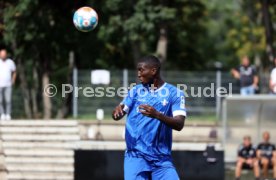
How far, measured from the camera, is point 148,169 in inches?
313

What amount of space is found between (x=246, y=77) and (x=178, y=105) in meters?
12.9

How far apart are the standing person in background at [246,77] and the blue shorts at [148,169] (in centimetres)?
1291

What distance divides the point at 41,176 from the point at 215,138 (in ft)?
16.6

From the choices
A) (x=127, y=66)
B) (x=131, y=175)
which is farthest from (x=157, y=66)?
(x=127, y=66)

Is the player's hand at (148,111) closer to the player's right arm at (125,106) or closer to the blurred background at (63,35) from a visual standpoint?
the player's right arm at (125,106)

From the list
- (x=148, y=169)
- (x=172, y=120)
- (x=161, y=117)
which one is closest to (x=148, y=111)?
(x=161, y=117)

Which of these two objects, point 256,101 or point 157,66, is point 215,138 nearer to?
point 256,101

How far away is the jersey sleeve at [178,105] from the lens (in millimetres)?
7922

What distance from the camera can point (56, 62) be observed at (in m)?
27.9

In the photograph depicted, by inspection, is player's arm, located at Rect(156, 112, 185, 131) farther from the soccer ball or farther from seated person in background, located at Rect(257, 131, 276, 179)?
seated person in background, located at Rect(257, 131, 276, 179)

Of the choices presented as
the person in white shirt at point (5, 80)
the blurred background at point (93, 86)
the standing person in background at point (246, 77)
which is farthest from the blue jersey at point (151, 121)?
the standing person in background at point (246, 77)

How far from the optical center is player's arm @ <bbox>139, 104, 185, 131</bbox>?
24.1 feet

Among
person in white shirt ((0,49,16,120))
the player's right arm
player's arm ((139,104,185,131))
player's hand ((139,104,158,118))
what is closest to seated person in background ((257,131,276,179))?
person in white shirt ((0,49,16,120))

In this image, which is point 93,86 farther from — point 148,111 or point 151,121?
point 148,111
